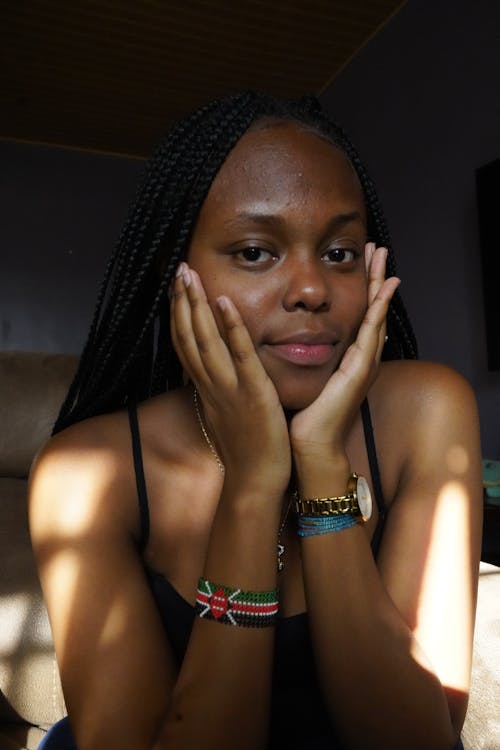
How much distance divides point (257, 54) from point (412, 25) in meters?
1.01

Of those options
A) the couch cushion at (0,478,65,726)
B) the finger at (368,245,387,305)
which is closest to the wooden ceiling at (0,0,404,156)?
the finger at (368,245,387,305)

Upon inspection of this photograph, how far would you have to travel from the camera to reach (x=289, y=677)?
0.84 metres

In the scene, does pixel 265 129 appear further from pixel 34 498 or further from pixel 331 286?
pixel 34 498

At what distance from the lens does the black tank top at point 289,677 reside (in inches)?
32.1

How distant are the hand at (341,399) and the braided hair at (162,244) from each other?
218 millimetres

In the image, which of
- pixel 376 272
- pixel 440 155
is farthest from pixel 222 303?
pixel 440 155

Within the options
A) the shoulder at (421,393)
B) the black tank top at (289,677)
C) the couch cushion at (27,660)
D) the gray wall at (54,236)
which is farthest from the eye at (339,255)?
the gray wall at (54,236)

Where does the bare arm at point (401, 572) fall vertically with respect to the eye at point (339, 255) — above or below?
below

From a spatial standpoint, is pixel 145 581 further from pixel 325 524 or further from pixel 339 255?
pixel 339 255

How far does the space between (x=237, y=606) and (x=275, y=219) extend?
1.49 ft

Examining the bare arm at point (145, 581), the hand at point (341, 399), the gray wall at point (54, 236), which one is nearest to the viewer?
A: the bare arm at point (145, 581)

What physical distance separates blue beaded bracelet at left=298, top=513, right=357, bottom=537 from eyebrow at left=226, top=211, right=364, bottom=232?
0.36 metres

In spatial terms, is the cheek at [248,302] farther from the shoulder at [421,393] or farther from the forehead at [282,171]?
the shoulder at [421,393]

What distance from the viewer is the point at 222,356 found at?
0.80 metres
